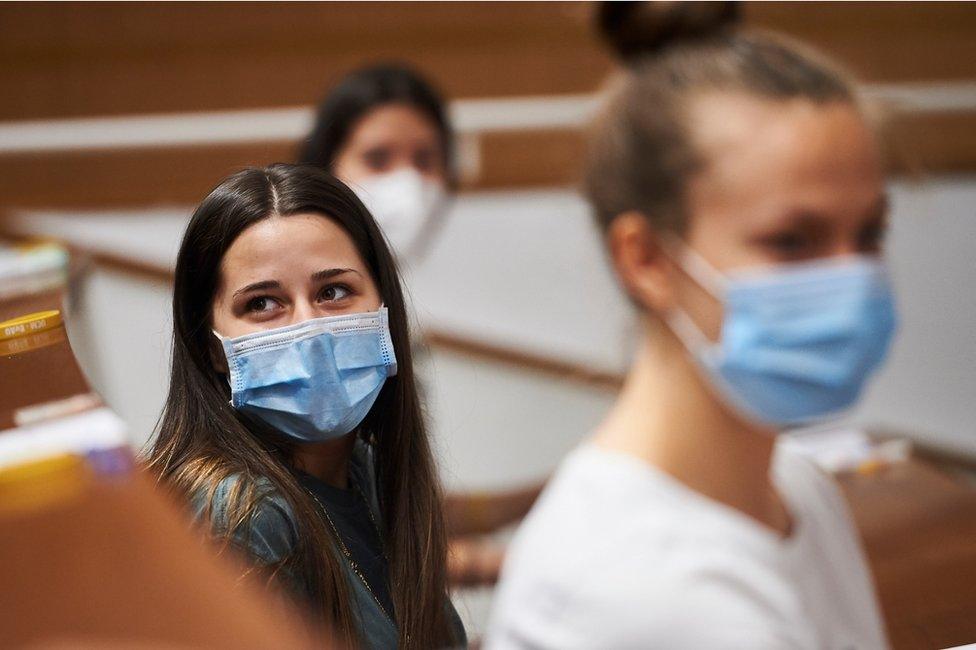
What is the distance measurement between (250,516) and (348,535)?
0.53 feet

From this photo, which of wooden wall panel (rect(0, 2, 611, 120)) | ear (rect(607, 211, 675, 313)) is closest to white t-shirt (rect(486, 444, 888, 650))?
ear (rect(607, 211, 675, 313))

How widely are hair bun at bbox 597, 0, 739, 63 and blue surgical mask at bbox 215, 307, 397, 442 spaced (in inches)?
20.3

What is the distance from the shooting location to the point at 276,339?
1.27 m

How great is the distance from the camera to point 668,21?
2.97 feet

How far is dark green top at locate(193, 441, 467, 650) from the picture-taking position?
3.81ft

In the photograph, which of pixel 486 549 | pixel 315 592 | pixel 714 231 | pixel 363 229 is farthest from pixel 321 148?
pixel 714 231

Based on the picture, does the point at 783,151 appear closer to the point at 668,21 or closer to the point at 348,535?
the point at 668,21

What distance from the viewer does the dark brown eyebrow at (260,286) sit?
1.26 meters

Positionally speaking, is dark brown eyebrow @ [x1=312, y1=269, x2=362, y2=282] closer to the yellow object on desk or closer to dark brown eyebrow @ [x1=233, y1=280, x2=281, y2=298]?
dark brown eyebrow @ [x1=233, y1=280, x2=281, y2=298]

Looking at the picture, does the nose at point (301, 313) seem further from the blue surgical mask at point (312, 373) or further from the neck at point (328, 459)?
the neck at point (328, 459)

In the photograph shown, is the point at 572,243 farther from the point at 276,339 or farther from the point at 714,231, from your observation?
the point at 714,231

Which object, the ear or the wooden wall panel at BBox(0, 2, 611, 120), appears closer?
the ear

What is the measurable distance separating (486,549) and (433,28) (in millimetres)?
2156

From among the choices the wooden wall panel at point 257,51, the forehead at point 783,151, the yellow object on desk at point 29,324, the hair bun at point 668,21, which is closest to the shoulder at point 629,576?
the forehead at point 783,151
